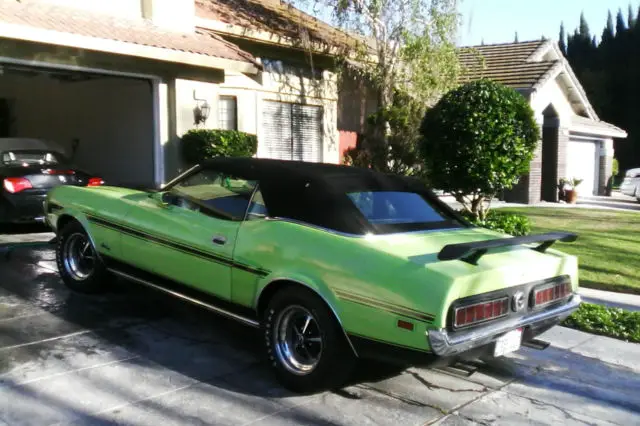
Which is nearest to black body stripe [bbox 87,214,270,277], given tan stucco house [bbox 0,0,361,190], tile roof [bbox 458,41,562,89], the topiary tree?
tan stucco house [bbox 0,0,361,190]

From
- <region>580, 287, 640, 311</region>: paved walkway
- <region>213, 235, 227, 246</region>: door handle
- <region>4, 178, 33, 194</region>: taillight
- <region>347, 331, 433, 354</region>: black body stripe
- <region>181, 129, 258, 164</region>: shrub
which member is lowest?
<region>580, 287, 640, 311</region>: paved walkway

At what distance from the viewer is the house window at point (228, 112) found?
12.8m

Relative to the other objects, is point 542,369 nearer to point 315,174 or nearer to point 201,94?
point 315,174

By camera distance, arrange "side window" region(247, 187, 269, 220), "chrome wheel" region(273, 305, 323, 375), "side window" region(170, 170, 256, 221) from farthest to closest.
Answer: "side window" region(170, 170, 256, 221)
"side window" region(247, 187, 269, 220)
"chrome wheel" region(273, 305, 323, 375)

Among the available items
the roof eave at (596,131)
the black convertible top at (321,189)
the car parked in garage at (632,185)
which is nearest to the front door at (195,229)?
the black convertible top at (321,189)

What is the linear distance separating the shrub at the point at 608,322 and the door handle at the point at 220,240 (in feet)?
11.5

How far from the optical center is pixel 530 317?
162 inches

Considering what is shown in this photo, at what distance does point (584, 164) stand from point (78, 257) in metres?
21.3

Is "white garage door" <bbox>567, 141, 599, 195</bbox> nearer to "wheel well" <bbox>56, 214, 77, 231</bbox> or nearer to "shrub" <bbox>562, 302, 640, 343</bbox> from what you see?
"shrub" <bbox>562, 302, 640, 343</bbox>

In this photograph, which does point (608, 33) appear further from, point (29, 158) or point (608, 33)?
point (29, 158)

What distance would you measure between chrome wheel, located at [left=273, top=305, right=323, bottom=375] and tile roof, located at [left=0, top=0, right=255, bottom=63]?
671 cm

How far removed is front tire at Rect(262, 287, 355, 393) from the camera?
3885 millimetres

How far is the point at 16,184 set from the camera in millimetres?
8945

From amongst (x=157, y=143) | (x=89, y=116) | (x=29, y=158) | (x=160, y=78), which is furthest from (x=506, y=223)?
(x=89, y=116)
